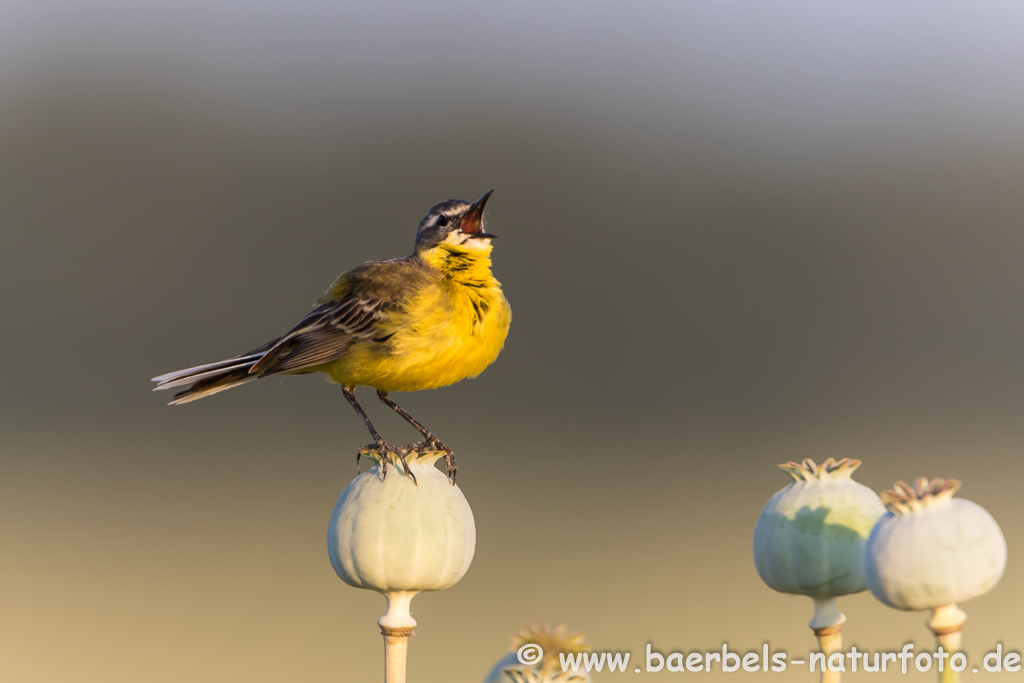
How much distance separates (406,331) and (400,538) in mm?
1397

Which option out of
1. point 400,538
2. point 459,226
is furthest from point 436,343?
point 400,538

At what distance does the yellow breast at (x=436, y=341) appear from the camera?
2969mm

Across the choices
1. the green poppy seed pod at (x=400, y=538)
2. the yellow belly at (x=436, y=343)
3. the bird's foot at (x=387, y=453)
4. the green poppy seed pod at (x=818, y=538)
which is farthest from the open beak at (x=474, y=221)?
the green poppy seed pod at (x=818, y=538)

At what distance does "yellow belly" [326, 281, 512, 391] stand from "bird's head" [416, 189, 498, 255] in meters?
0.18

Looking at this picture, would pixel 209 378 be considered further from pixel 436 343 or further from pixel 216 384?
pixel 436 343

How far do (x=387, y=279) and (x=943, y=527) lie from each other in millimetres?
2183

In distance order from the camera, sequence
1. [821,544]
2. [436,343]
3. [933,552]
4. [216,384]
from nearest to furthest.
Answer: [933,552] < [821,544] < [216,384] < [436,343]

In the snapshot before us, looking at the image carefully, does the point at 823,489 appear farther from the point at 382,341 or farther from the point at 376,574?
the point at 382,341

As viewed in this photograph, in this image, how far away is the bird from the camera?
2.95 metres

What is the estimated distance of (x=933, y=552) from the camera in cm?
121

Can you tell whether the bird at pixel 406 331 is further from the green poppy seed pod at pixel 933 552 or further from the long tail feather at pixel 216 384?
the green poppy seed pod at pixel 933 552

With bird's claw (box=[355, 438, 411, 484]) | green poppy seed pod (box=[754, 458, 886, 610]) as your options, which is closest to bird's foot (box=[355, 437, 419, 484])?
bird's claw (box=[355, 438, 411, 484])

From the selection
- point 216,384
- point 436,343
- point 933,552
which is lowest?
point 933,552

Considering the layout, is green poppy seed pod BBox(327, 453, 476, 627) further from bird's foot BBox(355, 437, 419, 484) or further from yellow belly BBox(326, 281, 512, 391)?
yellow belly BBox(326, 281, 512, 391)
